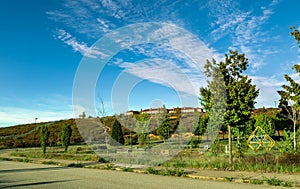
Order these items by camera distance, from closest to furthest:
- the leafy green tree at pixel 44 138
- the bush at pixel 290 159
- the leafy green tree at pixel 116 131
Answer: the bush at pixel 290 159
the leafy green tree at pixel 44 138
the leafy green tree at pixel 116 131

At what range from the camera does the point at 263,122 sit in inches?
1565

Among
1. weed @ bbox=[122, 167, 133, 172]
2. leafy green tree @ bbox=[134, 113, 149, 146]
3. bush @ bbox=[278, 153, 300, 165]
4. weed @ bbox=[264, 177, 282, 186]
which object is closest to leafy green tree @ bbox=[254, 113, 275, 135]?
leafy green tree @ bbox=[134, 113, 149, 146]

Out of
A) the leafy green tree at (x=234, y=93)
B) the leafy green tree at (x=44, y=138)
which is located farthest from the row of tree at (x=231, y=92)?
the leafy green tree at (x=44, y=138)

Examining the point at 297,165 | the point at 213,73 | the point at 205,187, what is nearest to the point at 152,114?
the point at 213,73

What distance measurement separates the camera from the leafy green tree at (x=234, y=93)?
522 inches

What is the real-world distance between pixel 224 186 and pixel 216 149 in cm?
1321

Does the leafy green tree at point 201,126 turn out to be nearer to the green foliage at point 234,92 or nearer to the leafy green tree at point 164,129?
the leafy green tree at point 164,129

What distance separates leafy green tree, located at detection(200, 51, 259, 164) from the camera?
13250 mm

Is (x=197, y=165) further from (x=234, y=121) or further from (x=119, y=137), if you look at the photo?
(x=119, y=137)

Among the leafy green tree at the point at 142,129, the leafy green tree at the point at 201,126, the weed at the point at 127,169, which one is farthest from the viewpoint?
the leafy green tree at the point at 201,126

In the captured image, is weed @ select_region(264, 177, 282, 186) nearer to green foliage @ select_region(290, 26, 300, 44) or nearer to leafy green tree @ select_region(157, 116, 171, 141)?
green foliage @ select_region(290, 26, 300, 44)

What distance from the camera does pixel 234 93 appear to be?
43.3 feet

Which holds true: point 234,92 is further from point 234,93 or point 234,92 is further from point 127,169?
point 127,169

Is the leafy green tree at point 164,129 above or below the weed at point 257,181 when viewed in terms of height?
above
